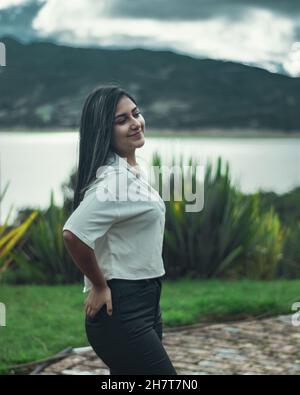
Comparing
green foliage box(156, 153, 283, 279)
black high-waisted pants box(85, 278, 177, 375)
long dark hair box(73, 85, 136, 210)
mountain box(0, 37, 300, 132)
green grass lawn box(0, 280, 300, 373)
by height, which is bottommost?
green grass lawn box(0, 280, 300, 373)

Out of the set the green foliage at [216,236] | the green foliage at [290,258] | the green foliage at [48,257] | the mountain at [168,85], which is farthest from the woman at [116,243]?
the mountain at [168,85]

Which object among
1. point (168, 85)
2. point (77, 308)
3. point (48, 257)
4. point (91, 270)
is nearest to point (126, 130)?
point (91, 270)

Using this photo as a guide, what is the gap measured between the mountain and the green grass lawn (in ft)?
53.0

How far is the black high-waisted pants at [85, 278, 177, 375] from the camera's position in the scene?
2396 mm

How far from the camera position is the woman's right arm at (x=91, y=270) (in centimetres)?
234

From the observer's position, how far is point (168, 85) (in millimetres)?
28859

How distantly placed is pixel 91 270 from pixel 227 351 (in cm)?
288

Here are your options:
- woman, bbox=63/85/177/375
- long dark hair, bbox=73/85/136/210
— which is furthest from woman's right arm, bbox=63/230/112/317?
long dark hair, bbox=73/85/136/210

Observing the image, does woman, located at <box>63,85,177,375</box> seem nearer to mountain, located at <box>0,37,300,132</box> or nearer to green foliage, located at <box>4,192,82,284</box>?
green foliage, located at <box>4,192,82,284</box>

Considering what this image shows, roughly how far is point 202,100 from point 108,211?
25967 millimetres

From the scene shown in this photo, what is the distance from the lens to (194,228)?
788 centimetres

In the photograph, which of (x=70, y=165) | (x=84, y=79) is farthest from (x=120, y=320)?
(x=84, y=79)

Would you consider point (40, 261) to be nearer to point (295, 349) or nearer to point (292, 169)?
point (295, 349)

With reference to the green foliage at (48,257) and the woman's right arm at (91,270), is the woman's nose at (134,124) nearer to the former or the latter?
the woman's right arm at (91,270)
